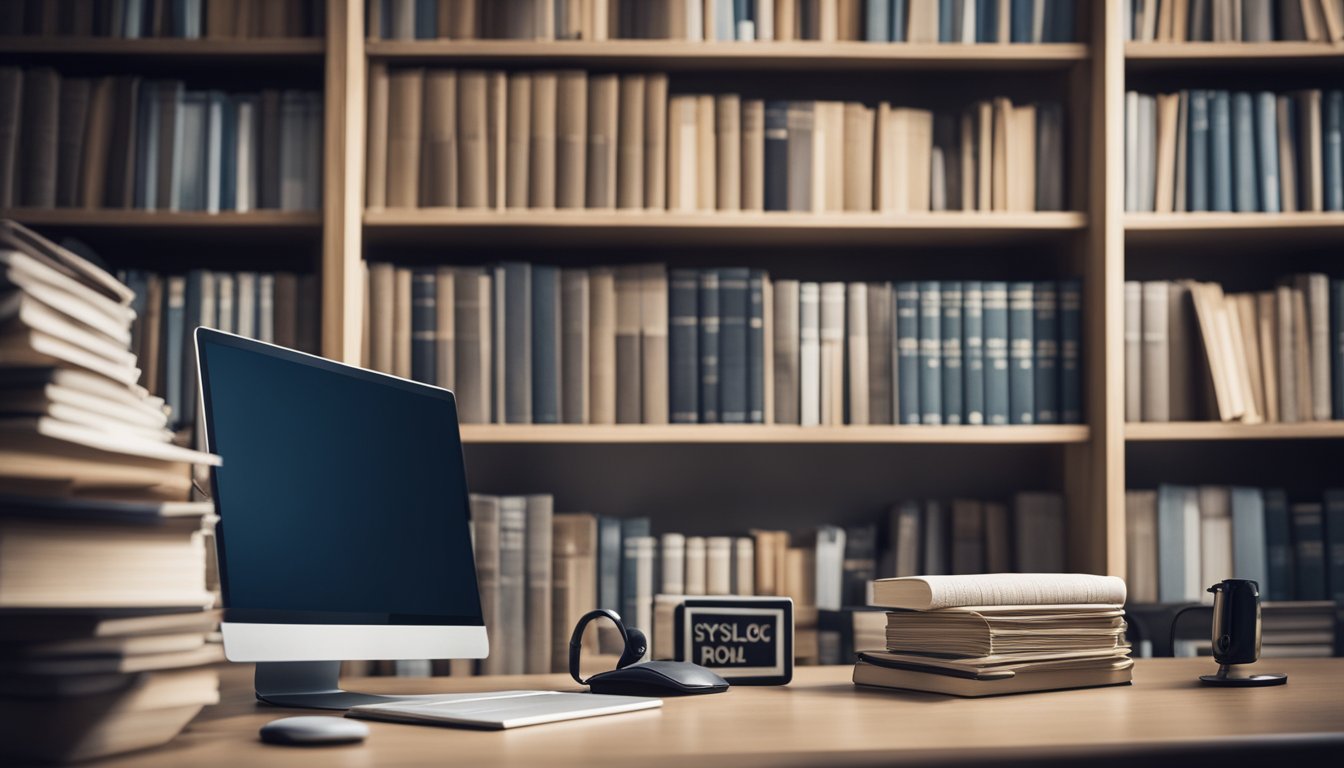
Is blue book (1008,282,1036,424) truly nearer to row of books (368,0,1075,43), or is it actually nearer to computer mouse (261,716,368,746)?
row of books (368,0,1075,43)

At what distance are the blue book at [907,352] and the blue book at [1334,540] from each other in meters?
0.79

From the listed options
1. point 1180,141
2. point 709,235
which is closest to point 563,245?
point 709,235

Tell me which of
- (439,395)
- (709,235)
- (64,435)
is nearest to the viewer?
(64,435)

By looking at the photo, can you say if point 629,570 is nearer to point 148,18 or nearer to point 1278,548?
point 1278,548

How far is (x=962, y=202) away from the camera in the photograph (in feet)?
7.44

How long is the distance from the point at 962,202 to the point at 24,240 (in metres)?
1.72

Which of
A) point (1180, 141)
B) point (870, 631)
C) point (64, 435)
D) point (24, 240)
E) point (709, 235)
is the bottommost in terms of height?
point (870, 631)

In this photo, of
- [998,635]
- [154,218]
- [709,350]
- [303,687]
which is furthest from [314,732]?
[154,218]

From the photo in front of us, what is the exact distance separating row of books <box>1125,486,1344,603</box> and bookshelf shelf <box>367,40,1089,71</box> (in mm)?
831

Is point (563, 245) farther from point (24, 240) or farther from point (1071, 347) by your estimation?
point (24, 240)

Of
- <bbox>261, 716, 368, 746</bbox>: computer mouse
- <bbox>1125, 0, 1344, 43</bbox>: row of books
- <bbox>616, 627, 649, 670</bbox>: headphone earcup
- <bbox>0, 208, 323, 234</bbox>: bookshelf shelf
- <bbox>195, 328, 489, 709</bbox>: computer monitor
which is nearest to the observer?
<bbox>261, 716, 368, 746</bbox>: computer mouse

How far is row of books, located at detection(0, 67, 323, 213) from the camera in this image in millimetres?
2158

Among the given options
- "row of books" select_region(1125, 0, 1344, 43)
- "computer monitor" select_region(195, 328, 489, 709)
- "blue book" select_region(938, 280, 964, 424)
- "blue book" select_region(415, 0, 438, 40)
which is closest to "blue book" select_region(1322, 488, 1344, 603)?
"blue book" select_region(938, 280, 964, 424)

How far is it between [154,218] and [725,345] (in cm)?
103
